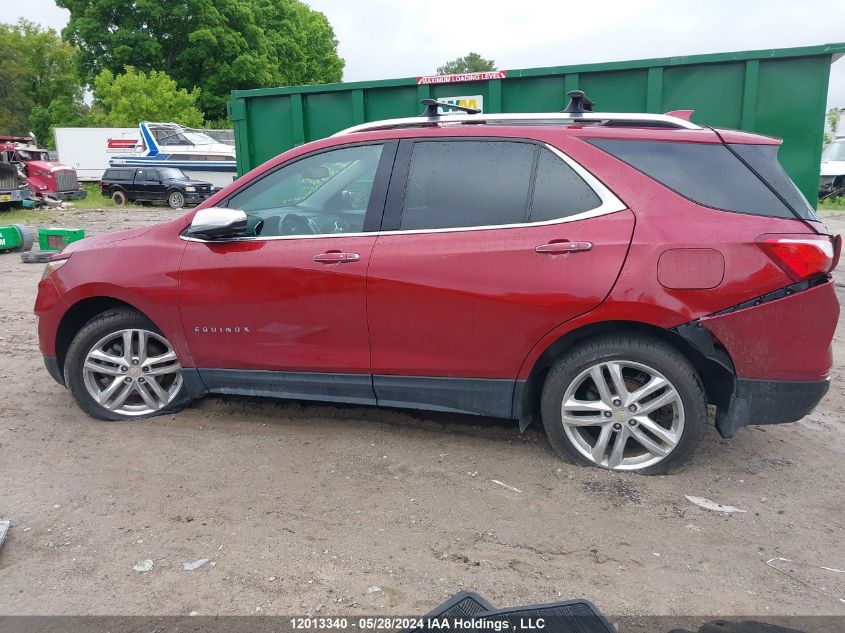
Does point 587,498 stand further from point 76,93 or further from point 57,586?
point 76,93

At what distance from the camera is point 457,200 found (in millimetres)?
3750

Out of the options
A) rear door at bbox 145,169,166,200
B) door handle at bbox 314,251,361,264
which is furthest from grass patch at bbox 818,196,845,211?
rear door at bbox 145,169,166,200

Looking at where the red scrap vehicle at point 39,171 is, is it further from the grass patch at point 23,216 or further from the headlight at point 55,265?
the headlight at point 55,265

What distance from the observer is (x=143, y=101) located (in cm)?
3706

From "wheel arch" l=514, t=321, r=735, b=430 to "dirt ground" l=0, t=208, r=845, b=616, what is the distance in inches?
16.5

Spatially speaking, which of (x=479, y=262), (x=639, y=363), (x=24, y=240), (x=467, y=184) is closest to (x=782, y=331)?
(x=639, y=363)

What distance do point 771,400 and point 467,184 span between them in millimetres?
1877

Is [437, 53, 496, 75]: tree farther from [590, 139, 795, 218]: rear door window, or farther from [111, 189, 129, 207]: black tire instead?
[590, 139, 795, 218]: rear door window

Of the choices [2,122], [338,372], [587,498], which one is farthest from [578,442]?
[2,122]

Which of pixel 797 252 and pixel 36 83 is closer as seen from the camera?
pixel 797 252

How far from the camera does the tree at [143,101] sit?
37.1 m

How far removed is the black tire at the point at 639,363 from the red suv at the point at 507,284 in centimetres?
1

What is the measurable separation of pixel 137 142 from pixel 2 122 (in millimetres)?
30529

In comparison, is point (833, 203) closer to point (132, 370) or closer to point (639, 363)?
point (639, 363)
